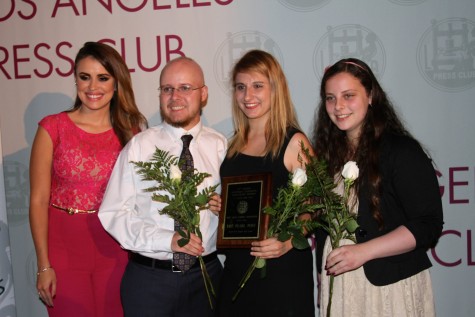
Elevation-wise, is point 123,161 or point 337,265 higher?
point 123,161

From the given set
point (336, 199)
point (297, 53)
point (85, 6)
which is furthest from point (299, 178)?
point (85, 6)

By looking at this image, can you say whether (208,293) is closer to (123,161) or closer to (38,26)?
(123,161)

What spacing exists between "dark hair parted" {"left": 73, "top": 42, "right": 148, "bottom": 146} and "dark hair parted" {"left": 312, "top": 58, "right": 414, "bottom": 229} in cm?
126

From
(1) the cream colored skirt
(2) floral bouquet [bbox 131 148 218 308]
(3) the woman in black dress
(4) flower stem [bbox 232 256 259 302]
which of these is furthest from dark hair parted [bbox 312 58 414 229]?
(2) floral bouquet [bbox 131 148 218 308]

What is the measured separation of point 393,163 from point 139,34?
2364 millimetres

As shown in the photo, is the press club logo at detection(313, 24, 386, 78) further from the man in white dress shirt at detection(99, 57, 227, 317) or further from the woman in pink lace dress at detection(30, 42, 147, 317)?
the woman in pink lace dress at detection(30, 42, 147, 317)

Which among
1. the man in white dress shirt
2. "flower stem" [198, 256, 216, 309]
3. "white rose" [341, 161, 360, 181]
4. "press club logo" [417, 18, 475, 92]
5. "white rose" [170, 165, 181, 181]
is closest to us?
"white rose" [341, 161, 360, 181]

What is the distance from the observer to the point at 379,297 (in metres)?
2.38

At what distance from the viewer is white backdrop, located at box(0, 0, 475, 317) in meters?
3.70

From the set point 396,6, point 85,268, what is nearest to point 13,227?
point 85,268

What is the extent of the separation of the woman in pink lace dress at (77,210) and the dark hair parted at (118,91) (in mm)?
11

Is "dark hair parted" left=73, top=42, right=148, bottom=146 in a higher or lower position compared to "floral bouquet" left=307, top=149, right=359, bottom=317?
higher

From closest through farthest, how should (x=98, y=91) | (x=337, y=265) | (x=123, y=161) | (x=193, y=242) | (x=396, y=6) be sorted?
(x=337, y=265) → (x=193, y=242) → (x=123, y=161) → (x=98, y=91) → (x=396, y=6)

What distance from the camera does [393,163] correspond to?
236cm
